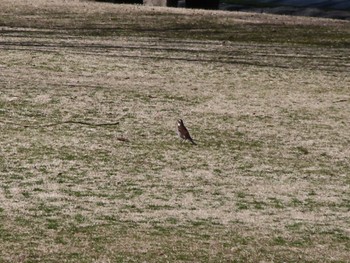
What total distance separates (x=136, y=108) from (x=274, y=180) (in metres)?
2.64

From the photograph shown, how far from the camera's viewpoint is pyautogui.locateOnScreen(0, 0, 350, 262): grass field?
5.73 meters

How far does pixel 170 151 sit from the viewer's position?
8117 millimetres

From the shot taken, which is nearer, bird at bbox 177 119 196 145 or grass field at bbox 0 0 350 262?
grass field at bbox 0 0 350 262

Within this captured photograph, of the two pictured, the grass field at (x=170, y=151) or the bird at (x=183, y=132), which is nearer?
the grass field at (x=170, y=151)

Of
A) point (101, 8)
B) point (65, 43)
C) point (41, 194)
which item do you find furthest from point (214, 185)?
point (101, 8)

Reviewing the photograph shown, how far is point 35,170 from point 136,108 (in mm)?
2586

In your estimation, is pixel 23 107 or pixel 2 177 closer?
pixel 2 177

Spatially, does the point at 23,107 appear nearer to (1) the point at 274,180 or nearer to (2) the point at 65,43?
(1) the point at 274,180

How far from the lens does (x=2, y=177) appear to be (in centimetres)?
698

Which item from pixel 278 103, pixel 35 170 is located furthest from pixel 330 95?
pixel 35 170

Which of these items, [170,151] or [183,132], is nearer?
[170,151]

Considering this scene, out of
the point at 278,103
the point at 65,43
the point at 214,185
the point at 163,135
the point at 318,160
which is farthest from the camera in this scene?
the point at 65,43

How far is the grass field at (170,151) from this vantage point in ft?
18.8

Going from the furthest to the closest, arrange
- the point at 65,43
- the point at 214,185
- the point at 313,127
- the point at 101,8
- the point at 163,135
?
the point at 101,8 < the point at 65,43 < the point at 313,127 < the point at 163,135 < the point at 214,185
